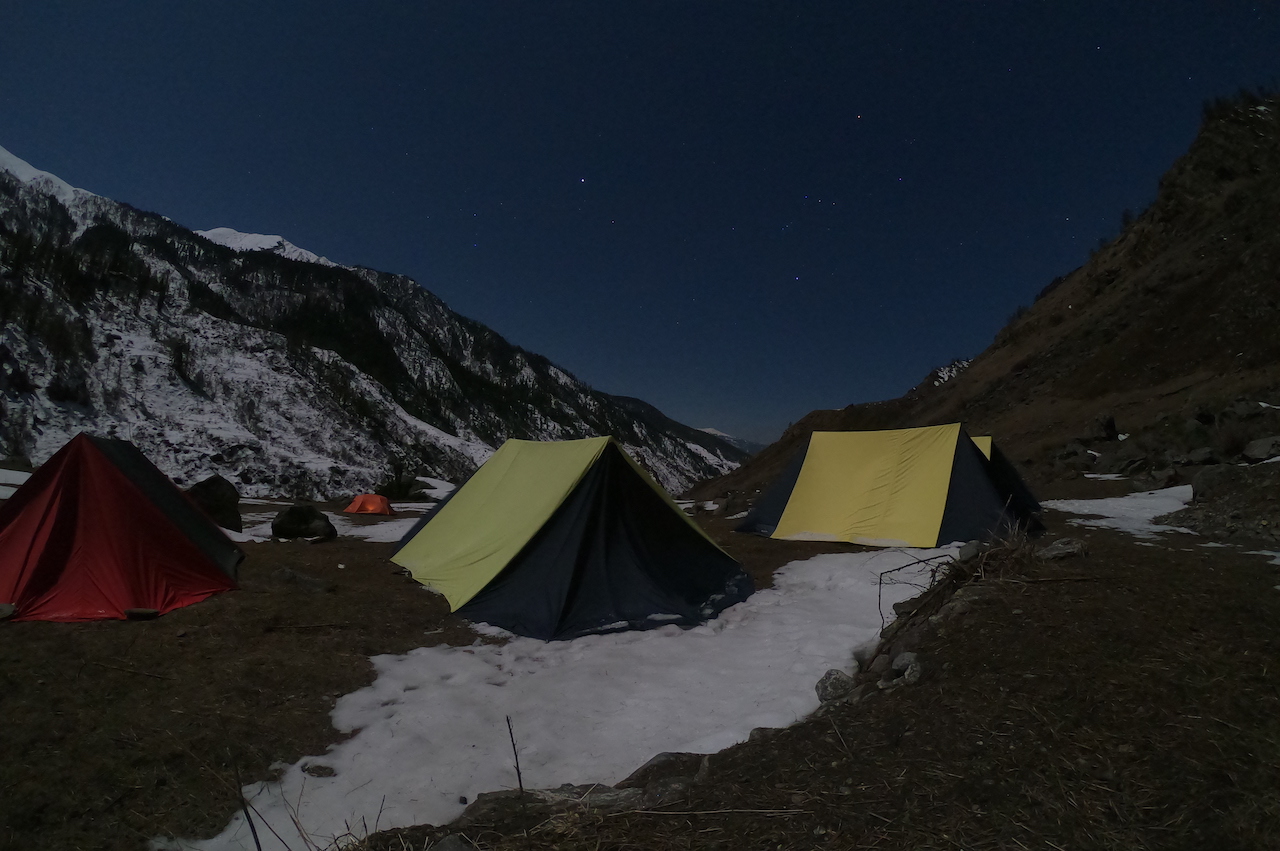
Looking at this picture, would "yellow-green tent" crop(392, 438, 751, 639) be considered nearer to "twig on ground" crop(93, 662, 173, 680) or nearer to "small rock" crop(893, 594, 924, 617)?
"small rock" crop(893, 594, 924, 617)

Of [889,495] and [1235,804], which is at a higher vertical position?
[889,495]

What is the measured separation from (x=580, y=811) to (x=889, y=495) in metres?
9.16

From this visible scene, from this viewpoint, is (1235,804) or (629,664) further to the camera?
(629,664)

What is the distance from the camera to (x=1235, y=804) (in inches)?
76.7

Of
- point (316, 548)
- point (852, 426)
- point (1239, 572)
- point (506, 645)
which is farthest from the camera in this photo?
point (852, 426)

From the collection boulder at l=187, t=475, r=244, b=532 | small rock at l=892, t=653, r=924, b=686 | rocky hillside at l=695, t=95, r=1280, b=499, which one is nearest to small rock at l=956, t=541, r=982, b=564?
small rock at l=892, t=653, r=924, b=686

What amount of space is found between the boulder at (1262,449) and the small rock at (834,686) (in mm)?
12718

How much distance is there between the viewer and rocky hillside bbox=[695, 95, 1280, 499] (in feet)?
50.8

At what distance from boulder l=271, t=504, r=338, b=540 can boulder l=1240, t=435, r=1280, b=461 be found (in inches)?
720

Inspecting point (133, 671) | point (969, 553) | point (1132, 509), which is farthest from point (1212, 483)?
point (133, 671)

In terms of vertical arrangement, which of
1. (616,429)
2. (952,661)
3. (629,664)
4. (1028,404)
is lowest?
(629,664)

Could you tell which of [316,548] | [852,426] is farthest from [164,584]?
[852,426]

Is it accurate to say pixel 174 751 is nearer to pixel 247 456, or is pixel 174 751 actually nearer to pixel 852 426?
pixel 247 456

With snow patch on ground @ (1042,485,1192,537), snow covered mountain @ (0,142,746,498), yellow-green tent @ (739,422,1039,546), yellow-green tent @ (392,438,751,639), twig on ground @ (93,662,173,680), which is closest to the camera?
twig on ground @ (93,662,173,680)
